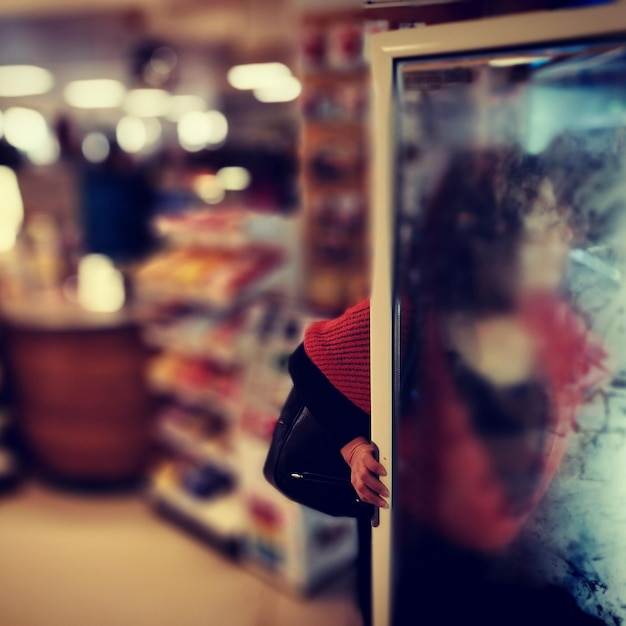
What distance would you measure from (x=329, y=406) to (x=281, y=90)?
9151mm

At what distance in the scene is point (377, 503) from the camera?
4.05 feet

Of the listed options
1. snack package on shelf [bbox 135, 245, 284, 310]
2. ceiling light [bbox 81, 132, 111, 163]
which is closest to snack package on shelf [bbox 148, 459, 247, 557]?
snack package on shelf [bbox 135, 245, 284, 310]

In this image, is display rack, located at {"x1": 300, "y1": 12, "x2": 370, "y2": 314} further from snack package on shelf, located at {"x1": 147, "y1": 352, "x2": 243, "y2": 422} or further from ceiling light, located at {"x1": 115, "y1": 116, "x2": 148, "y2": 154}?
ceiling light, located at {"x1": 115, "y1": 116, "x2": 148, "y2": 154}

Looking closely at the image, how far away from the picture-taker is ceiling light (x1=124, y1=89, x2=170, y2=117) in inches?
409

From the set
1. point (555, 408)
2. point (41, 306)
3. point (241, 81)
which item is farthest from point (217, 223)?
point (241, 81)

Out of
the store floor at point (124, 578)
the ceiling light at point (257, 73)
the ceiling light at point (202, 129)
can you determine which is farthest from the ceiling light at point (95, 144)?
the store floor at point (124, 578)

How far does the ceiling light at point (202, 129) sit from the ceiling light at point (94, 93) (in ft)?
9.43

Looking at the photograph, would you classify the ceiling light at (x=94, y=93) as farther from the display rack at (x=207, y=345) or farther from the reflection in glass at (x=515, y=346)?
the reflection in glass at (x=515, y=346)

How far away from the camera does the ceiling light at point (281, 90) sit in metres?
7.95

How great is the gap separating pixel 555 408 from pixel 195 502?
2245mm

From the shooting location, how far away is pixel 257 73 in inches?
296

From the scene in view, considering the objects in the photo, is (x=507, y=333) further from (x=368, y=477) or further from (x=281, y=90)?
(x=281, y=90)

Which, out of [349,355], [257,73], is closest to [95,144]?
[257,73]

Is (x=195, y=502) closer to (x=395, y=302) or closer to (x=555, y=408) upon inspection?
(x=555, y=408)
